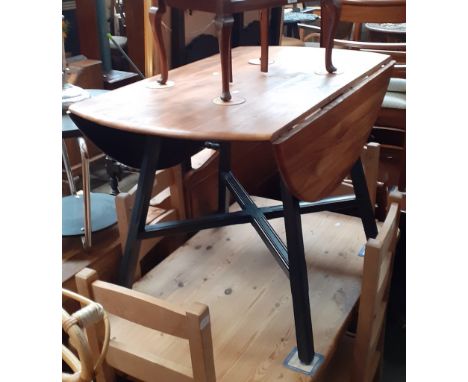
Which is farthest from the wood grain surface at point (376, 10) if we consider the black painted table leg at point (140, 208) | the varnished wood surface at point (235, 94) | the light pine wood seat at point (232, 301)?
the black painted table leg at point (140, 208)

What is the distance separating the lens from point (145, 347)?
1310mm

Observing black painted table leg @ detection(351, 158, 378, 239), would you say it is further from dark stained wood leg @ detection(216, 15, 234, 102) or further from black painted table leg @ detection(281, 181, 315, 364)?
dark stained wood leg @ detection(216, 15, 234, 102)

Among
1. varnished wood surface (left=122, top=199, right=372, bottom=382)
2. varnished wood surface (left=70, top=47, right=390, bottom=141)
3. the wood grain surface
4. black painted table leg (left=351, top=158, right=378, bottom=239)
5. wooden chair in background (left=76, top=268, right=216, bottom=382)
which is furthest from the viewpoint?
the wood grain surface

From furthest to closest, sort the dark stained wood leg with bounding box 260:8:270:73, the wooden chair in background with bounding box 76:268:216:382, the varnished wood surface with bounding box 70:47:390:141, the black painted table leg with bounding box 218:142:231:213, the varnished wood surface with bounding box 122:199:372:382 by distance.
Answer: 1. the black painted table leg with bounding box 218:142:231:213
2. the dark stained wood leg with bounding box 260:8:270:73
3. the varnished wood surface with bounding box 122:199:372:382
4. the varnished wood surface with bounding box 70:47:390:141
5. the wooden chair in background with bounding box 76:268:216:382

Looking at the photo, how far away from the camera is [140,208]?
135cm

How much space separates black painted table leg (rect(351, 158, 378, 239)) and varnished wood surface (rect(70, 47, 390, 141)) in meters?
0.29

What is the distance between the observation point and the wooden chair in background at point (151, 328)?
86 centimetres

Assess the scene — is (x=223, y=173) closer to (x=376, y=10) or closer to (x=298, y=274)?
(x=298, y=274)

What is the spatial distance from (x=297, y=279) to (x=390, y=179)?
4.50ft

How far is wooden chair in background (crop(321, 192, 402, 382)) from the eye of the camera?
1155 millimetres

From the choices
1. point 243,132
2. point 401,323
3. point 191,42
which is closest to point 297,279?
point 243,132

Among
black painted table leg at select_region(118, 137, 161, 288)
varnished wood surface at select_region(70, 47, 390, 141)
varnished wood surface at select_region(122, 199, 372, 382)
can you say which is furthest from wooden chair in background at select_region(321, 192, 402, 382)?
black painted table leg at select_region(118, 137, 161, 288)

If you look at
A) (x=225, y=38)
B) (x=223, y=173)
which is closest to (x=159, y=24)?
(x=225, y=38)
